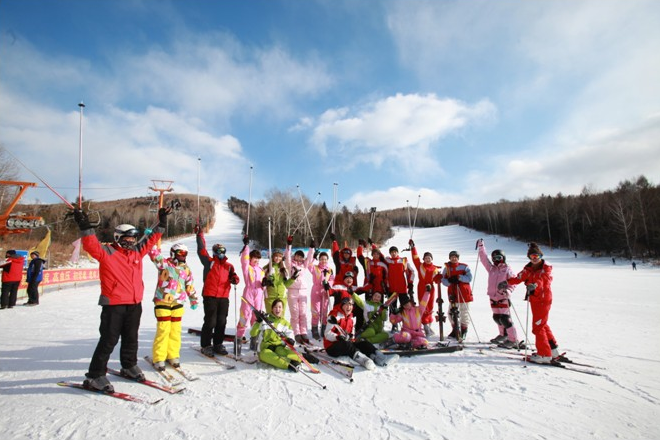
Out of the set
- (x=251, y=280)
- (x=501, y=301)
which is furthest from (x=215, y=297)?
(x=501, y=301)

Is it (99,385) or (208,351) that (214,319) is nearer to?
(208,351)

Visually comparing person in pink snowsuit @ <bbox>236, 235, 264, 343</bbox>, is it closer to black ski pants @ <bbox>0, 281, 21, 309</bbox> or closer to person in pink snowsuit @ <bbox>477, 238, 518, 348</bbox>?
person in pink snowsuit @ <bbox>477, 238, 518, 348</bbox>

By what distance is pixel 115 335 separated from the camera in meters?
3.76

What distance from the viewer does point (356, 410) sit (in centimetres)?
338

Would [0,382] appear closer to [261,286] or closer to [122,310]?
[122,310]

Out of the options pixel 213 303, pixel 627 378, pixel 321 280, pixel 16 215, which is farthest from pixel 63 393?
pixel 16 215

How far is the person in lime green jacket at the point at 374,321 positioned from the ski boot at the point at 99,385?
4106 mm

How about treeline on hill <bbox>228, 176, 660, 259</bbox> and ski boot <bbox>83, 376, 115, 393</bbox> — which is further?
treeline on hill <bbox>228, 176, 660, 259</bbox>

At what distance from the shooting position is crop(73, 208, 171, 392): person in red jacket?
365 centimetres

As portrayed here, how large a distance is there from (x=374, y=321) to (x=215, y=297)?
121 inches

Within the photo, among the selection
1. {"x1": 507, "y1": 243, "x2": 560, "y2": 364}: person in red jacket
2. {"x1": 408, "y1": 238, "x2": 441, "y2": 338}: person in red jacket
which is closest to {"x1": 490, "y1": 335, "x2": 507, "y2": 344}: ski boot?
{"x1": 507, "y1": 243, "x2": 560, "y2": 364}: person in red jacket

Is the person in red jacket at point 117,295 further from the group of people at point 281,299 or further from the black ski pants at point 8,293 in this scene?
the black ski pants at point 8,293

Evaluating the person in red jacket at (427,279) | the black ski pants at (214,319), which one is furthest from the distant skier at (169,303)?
the person in red jacket at (427,279)

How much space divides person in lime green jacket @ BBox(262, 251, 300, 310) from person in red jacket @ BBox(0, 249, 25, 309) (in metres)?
10.1
